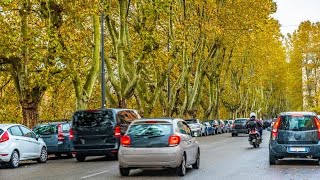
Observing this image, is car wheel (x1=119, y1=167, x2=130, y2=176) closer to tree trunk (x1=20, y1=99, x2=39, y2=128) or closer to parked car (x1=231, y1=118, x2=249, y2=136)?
tree trunk (x1=20, y1=99, x2=39, y2=128)

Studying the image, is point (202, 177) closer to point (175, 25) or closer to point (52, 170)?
point (52, 170)

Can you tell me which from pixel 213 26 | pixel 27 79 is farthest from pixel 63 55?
pixel 213 26

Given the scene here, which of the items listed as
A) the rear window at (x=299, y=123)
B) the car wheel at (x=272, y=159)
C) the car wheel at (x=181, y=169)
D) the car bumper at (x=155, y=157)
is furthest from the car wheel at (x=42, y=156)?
the rear window at (x=299, y=123)

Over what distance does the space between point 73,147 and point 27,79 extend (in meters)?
7.55

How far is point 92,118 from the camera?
824 inches

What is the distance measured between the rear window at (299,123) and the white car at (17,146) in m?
8.47

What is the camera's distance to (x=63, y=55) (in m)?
28.2

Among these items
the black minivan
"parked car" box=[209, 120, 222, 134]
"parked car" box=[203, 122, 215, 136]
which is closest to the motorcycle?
the black minivan

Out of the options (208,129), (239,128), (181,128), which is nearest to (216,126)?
(208,129)

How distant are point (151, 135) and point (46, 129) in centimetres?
993

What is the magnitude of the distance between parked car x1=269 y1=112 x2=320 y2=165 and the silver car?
13.4 ft

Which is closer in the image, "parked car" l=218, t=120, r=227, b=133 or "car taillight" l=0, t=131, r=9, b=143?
"car taillight" l=0, t=131, r=9, b=143

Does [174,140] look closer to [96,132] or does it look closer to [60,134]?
[96,132]

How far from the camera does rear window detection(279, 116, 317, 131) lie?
18.3m
